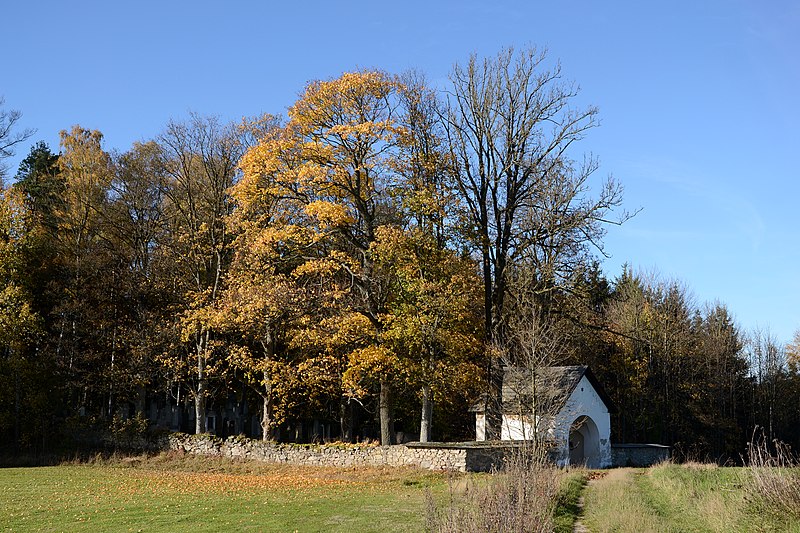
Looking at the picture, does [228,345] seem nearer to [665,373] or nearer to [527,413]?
[527,413]

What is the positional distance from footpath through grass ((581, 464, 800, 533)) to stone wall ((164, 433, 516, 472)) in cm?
412

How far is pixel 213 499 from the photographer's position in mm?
18453

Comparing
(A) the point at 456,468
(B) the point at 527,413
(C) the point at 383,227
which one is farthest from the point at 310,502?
(C) the point at 383,227

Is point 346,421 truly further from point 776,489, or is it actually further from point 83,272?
point 776,489

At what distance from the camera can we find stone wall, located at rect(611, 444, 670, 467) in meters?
34.2

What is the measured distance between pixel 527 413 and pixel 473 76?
14862 mm

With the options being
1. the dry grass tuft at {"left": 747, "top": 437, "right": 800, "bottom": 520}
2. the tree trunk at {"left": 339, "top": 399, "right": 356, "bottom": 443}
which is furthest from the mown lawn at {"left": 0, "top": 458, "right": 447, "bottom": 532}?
the tree trunk at {"left": 339, "top": 399, "right": 356, "bottom": 443}

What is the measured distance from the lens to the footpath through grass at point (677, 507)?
39.9ft

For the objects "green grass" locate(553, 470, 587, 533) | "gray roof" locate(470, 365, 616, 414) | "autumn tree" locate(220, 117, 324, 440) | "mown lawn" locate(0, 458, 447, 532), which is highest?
"autumn tree" locate(220, 117, 324, 440)

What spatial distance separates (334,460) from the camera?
2881 centimetres

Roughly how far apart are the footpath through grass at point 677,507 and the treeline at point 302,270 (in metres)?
6.49

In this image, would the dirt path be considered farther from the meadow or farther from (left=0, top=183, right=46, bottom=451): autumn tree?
(left=0, top=183, right=46, bottom=451): autumn tree

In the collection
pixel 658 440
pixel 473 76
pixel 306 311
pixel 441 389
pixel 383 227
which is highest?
pixel 473 76

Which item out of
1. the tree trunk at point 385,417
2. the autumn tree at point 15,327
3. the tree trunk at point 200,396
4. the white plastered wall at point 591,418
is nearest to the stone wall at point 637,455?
the white plastered wall at point 591,418
